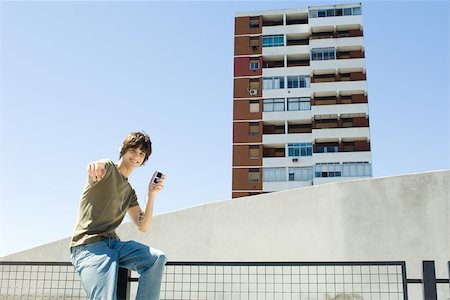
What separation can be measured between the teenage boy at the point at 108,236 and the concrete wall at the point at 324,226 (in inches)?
211

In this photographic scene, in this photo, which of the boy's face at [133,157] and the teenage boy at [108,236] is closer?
the teenage boy at [108,236]

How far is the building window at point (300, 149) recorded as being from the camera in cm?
3650

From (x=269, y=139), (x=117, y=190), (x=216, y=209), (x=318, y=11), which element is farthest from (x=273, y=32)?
(x=117, y=190)

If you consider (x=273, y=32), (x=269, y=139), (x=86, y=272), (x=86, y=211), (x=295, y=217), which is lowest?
(x=86, y=272)

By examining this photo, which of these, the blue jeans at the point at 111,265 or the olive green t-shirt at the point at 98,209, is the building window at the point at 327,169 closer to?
the blue jeans at the point at 111,265

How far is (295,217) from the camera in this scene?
8.00m

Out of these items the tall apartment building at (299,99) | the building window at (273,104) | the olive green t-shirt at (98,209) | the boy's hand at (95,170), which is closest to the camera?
the boy's hand at (95,170)

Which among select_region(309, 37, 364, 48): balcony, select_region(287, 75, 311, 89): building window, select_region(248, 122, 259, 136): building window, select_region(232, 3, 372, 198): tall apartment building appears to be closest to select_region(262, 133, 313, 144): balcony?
select_region(232, 3, 372, 198): tall apartment building

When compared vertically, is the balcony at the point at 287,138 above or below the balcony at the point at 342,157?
above

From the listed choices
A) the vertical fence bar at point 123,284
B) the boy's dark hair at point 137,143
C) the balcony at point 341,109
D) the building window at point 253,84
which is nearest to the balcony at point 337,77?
the balcony at point 341,109

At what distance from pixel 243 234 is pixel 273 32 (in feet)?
111

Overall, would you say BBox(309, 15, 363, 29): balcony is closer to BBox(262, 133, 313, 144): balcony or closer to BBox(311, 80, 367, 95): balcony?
BBox(311, 80, 367, 95): balcony

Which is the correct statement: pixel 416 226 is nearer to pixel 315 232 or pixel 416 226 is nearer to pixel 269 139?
pixel 315 232

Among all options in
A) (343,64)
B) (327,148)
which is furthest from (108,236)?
(343,64)
